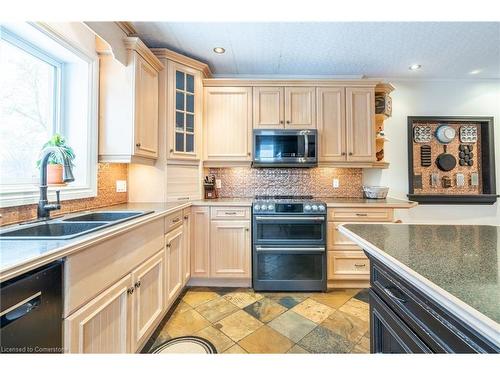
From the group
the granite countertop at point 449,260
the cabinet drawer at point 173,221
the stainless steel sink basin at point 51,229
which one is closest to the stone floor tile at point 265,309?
the cabinet drawer at point 173,221

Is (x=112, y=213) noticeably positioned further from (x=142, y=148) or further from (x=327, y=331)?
(x=327, y=331)

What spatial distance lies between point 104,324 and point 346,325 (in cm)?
168

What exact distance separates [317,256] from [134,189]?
79.5 inches

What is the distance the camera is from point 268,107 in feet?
8.75

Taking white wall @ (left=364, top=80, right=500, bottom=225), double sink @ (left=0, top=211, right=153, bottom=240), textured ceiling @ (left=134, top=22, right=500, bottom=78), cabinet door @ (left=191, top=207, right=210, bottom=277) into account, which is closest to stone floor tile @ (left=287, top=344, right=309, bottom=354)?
cabinet door @ (left=191, top=207, right=210, bottom=277)

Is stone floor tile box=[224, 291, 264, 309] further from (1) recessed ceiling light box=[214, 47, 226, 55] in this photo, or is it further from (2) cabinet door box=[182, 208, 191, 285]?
(1) recessed ceiling light box=[214, 47, 226, 55]

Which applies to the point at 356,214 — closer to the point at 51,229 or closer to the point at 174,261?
the point at 174,261

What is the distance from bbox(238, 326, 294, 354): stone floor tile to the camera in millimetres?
1526

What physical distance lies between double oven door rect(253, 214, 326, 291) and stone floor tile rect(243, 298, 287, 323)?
20 cm

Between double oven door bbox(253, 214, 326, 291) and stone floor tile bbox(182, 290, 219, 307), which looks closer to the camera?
stone floor tile bbox(182, 290, 219, 307)

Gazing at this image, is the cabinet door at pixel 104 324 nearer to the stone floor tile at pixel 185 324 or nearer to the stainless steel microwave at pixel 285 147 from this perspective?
the stone floor tile at pixel 185 324

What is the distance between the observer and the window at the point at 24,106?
4.48ft

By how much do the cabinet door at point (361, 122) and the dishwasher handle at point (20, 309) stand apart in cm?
279

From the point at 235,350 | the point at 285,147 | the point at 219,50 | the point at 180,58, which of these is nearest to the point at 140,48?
the point at 180,58
